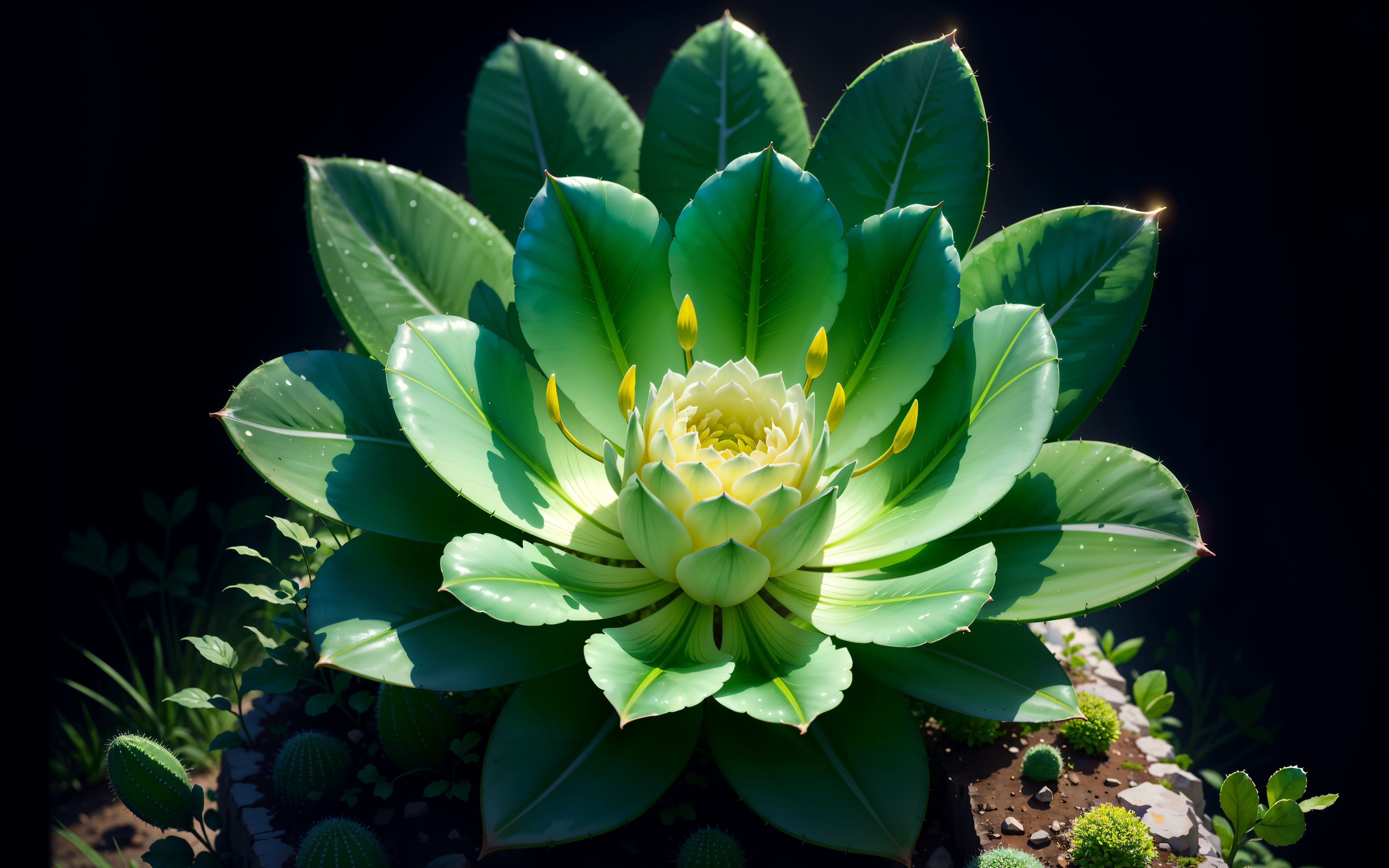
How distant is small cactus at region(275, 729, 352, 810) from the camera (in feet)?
4.80

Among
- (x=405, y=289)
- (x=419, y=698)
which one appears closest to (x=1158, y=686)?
(x=419, y=698)

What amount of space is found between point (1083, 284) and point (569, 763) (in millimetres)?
1069

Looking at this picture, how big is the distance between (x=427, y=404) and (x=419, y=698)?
485 mm

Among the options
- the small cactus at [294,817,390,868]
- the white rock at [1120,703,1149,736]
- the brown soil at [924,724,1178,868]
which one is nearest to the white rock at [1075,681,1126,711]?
the white rock at [1120,703,1149,736]

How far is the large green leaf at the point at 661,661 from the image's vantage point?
1063 millimetres

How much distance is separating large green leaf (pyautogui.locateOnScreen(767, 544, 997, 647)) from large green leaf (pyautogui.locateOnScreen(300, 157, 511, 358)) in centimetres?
73

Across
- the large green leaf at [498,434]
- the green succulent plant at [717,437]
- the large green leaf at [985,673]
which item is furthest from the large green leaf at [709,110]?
the large green leaf at [985,673]

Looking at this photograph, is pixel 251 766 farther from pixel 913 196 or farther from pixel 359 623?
pixel 913 196

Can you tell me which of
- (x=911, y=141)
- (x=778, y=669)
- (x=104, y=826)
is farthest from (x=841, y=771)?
(x=104, y=826)

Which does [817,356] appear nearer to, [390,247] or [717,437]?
[717,437]

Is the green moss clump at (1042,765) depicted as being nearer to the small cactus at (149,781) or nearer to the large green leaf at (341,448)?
the large green leaf at (341,448)

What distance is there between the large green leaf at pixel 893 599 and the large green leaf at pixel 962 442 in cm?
4

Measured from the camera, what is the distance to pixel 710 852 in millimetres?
1304

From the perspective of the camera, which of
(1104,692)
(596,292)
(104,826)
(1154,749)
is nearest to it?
(596,292)
